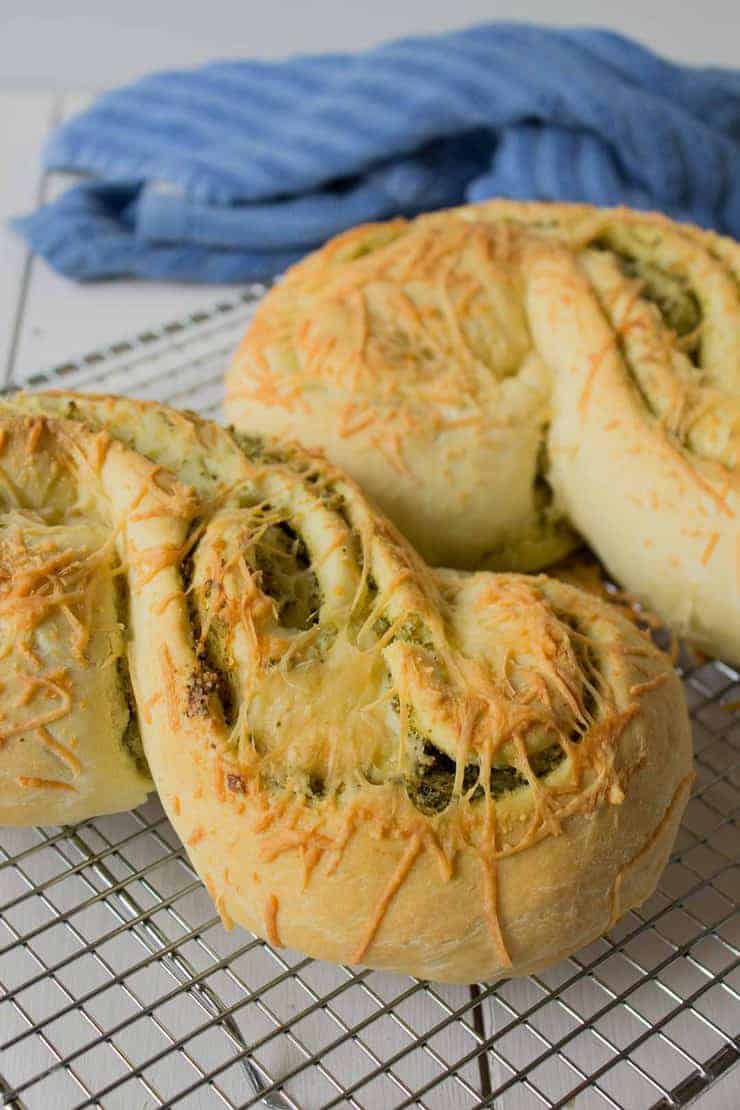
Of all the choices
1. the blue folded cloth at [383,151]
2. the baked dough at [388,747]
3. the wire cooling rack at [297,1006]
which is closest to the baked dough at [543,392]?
the baked dough at [388,747]

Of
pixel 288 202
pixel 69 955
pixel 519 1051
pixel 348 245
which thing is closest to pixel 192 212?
pixel 288 202

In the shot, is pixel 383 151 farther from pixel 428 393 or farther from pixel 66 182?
pixel 428 393

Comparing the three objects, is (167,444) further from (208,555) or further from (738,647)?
(738,647)

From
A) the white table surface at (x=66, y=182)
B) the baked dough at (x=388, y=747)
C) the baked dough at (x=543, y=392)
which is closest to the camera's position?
the baked dough at (x=388, y=747)

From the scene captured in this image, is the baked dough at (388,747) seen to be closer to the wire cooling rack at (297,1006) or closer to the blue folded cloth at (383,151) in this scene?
the wire cooling rack at (297,1006)

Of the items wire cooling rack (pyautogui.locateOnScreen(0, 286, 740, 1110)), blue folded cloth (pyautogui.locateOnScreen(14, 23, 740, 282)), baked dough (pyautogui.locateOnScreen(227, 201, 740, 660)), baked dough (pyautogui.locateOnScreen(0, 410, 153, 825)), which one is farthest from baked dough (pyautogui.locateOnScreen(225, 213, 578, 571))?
blue folded cloth (pyautogui.locateOnScreen(14, 23, 740, 282))

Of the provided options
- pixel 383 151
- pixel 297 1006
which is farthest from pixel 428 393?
pixel 383 151

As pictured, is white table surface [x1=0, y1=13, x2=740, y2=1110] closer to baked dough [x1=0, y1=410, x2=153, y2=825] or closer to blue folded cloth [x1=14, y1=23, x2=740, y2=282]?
blue folded cloth [x1=14, y1=23, x2=740, y2=282]
